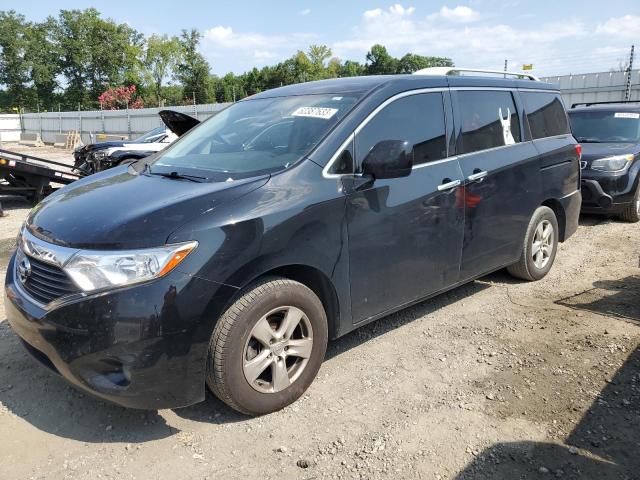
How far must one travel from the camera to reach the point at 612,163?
760 centimetres

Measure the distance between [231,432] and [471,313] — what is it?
8.02 ft

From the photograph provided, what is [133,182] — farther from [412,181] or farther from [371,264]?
[412,181]

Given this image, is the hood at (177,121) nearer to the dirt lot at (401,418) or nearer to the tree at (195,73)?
the dirt lot at (401,418)

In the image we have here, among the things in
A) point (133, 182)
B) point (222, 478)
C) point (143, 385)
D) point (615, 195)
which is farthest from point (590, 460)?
point (615, 195)

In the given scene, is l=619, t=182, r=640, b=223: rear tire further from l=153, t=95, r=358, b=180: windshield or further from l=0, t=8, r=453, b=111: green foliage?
l=0, t=8, r=453, b=111: green foliage

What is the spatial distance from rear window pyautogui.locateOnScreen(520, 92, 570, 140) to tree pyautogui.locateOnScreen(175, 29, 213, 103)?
63748 millimetres

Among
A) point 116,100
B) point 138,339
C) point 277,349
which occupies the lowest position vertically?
point 277,349

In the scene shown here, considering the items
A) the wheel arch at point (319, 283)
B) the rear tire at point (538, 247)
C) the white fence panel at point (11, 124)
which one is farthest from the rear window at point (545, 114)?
the white fence panel at point (11, 124)

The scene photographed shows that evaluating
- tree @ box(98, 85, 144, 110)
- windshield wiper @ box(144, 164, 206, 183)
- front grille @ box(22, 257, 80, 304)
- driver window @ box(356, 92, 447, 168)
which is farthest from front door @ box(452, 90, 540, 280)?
tree @ box(98, 85, 144, 110)

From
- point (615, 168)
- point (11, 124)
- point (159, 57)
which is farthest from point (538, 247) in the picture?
point (159, 57)

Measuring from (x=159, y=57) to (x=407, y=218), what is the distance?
7999 centimetres

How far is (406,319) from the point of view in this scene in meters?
4.38

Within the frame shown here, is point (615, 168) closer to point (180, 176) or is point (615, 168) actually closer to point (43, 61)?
point (180, 176)

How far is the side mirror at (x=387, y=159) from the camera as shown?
10.5ft
